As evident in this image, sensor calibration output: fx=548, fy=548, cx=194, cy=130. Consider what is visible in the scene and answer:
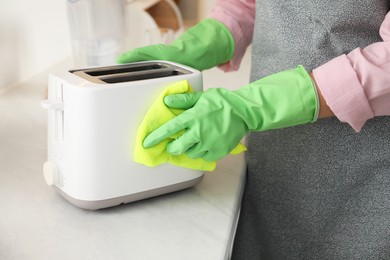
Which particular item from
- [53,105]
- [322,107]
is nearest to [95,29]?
[53,105]

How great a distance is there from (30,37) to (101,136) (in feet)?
2.63

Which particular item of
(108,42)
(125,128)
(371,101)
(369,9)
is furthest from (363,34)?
(108,42)

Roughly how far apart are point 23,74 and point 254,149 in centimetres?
74

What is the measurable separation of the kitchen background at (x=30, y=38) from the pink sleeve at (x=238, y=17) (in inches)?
20.8

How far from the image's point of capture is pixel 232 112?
33.2 inches

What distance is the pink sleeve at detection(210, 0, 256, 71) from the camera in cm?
118

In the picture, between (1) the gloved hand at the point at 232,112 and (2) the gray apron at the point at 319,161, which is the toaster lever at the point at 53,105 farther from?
(2) the gray apron at the point at 319,161

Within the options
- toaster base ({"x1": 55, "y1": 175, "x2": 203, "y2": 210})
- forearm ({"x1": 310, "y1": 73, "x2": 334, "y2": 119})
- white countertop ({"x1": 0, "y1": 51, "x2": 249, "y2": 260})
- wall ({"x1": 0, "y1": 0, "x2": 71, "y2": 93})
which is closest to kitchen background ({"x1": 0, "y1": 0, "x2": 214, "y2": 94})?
wall ({"x1": 0, "y1": 0, "x2": 71, "y2": 93})

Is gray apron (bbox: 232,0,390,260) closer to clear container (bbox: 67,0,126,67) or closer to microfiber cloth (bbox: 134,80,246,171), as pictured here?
microfiber cloth (bbox: 134,80,246,171)

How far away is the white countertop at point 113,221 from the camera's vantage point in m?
0.74

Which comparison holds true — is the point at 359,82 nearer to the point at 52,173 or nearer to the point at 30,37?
the point at 52,173

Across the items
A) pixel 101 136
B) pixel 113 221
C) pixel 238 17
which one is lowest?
pixel 113 221

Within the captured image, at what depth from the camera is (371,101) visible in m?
0.84

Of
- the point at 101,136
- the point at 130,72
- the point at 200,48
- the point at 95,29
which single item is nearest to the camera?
the point at 101,136
